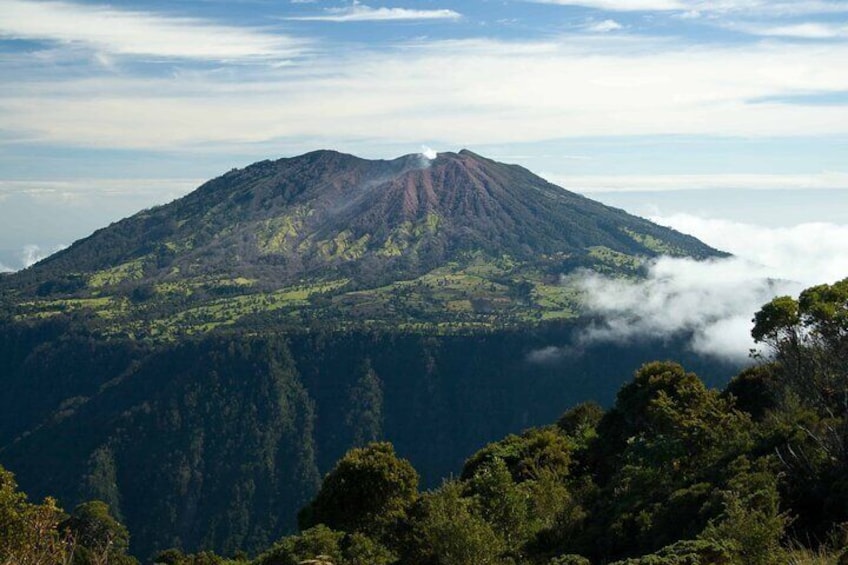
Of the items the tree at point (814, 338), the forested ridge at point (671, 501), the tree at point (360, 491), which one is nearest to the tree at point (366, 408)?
the tree at point (360, 491)

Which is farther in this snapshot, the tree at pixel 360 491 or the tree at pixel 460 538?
the tree at pixel 360 491

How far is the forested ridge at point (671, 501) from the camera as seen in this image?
20.0m

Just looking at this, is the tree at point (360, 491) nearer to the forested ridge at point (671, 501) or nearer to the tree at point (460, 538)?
the forested ridge at point (671, 501)

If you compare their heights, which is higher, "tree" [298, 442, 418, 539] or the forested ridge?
the forested ridge

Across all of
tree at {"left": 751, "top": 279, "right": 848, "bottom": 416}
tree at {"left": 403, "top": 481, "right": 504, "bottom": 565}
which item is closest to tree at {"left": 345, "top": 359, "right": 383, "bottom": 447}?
tree at {"left": 403, "top": 481, "right": 504, "bottom": 565}

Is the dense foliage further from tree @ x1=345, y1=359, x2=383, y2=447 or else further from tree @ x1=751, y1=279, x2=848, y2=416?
tree @ x1=345, y1=359, x2=383, y2=447

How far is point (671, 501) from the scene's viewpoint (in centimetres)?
2727

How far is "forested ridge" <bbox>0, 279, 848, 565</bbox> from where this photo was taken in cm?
2000

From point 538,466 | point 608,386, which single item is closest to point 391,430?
point 608,386

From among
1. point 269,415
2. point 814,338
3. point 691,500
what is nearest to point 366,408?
point 269,415

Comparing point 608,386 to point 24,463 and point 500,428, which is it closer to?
point 500,428

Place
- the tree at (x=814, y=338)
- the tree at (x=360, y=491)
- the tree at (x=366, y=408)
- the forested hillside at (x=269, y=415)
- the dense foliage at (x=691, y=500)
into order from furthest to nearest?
the tree at (x=366, y=408) → the forested hillside at (x=269, y=415) → the tree at (x=360, y=491) → the tree at (x=814, y=338) → the dense foliage at (x=691, y=500)

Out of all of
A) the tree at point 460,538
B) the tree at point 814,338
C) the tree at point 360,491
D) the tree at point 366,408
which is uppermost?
the tree at point 814,338

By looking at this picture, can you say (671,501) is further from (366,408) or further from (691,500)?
(366,408)
